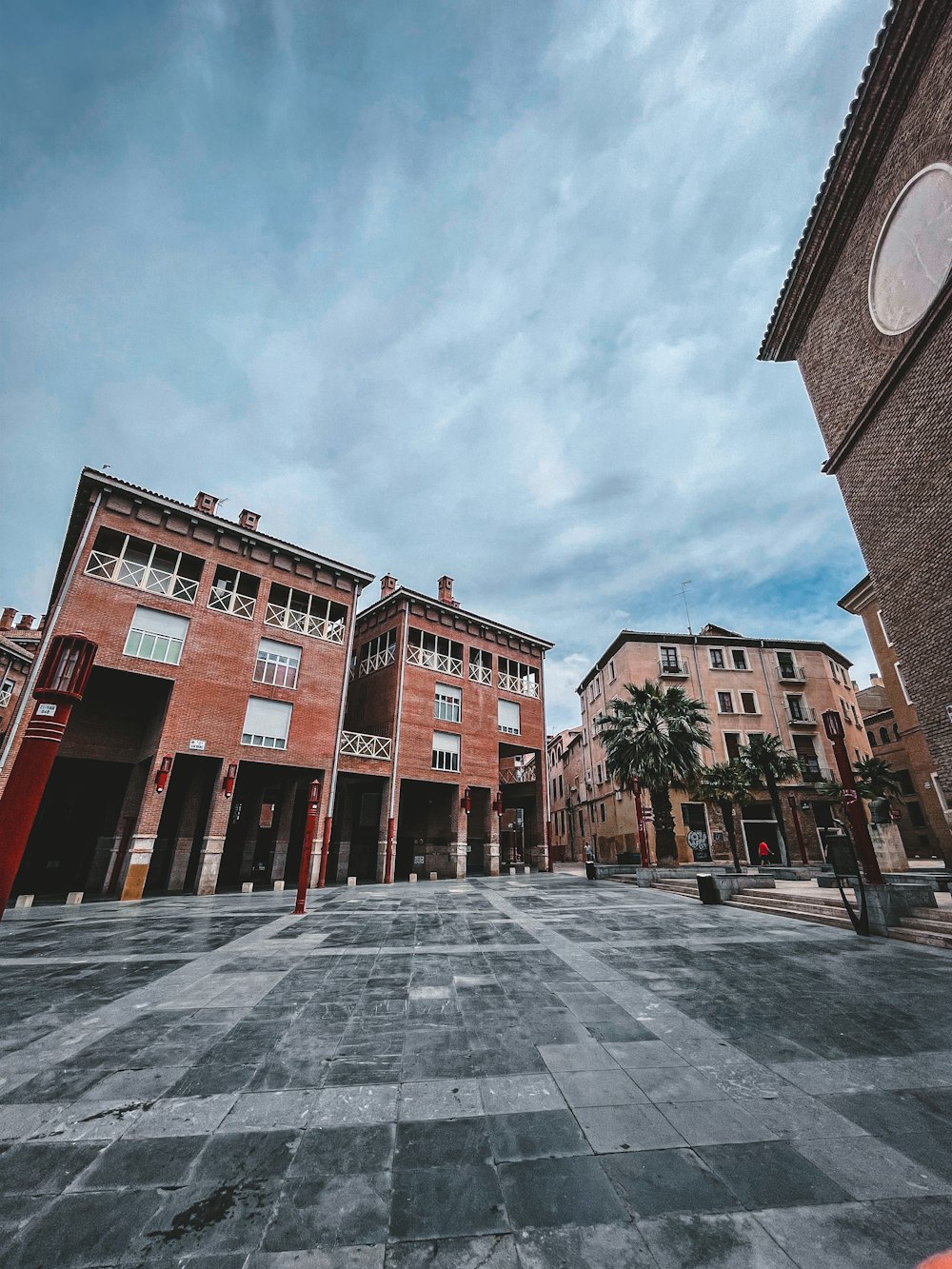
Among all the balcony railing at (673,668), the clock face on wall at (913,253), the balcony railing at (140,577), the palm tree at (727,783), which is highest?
the balcony railing at (673,668)

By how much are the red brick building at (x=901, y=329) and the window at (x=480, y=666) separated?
1888 centimetres

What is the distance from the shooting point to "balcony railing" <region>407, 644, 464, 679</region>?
25359mm

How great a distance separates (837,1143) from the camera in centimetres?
286

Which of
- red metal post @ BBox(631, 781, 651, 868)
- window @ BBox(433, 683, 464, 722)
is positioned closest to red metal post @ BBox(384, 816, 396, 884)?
window @ BBox(433, 683, 464, 722)

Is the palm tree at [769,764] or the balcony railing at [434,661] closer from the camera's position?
the balcony railing at [434,661]

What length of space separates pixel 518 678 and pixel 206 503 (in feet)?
59.9

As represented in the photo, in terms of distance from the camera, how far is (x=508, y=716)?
28.3 metres

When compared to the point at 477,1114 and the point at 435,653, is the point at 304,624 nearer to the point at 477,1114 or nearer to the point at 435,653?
the point at 435,653

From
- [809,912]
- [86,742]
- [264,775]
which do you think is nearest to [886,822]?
[809,912]

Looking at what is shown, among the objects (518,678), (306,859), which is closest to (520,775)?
(518,678)

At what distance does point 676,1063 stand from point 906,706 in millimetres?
28818

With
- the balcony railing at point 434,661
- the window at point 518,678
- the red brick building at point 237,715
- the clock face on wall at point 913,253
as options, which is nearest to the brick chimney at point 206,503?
the red brick building at point 237,715

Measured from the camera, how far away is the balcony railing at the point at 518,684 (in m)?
28.8

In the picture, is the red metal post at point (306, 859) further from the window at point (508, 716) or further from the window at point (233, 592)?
the window at point (508, 716)
